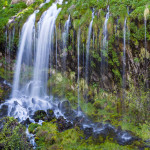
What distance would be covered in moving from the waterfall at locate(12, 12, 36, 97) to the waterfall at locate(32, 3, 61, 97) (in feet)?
3.77

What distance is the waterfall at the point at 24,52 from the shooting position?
14.3 m

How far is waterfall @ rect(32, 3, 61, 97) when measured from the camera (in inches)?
525

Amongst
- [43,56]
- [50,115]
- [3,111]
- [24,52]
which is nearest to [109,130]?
[50,115]

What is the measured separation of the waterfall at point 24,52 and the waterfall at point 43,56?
45.3 inches

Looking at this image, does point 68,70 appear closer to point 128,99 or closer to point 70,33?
point 70,33

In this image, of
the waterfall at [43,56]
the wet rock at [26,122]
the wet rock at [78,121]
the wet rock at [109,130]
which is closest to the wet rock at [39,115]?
the wet rock at [26,122]

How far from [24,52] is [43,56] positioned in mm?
2476

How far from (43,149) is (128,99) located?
6423 mm

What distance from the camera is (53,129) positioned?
834 cm

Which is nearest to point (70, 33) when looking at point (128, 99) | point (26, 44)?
point (26, 44)

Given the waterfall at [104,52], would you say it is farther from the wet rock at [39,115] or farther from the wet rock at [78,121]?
the wet rock at [39,115]

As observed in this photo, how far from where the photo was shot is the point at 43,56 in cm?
1355

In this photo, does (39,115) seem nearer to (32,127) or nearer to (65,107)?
(32,127)

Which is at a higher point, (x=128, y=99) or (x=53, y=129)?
(x=128, y=99)
